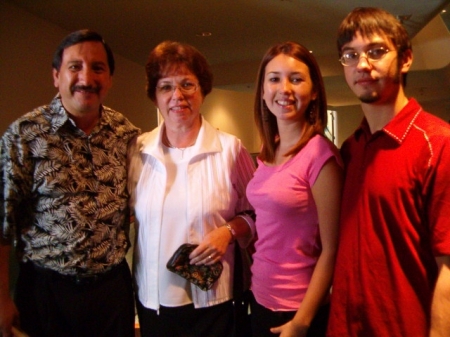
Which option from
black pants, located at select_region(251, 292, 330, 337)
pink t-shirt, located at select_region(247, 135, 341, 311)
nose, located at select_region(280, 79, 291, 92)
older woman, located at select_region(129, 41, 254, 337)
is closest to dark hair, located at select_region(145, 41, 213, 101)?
older woman, located at select_region(129, 41, 254, 337)

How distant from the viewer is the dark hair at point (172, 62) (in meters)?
1.56

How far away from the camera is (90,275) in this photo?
1458 millimetres

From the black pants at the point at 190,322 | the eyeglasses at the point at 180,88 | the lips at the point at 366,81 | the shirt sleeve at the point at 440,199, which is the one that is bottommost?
the black pants at the point at 190,322

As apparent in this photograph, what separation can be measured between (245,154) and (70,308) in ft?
2.87

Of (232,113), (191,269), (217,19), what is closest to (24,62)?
(217,19)

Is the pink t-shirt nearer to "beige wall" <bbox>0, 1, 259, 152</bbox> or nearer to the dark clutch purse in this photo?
the dark clutch purse

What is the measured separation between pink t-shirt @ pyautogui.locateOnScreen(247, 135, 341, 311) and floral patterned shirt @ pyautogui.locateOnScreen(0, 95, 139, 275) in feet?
1.99

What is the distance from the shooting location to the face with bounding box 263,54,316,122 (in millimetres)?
1300

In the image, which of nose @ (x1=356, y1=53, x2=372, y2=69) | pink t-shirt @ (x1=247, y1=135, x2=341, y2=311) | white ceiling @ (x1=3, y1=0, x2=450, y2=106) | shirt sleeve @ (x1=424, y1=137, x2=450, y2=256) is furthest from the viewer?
white ceiling @ (x1=3, y1=0, x2=450, y2=106)

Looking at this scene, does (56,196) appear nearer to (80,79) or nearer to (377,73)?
(80,79)

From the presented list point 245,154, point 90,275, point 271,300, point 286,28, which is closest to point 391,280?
point 271,300

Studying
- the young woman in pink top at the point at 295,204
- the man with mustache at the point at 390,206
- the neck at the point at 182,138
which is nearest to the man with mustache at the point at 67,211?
the neck at the point at 182,138

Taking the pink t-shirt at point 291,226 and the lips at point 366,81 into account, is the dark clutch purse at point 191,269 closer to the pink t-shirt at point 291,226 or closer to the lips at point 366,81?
the pink t-shirt at point 291,226

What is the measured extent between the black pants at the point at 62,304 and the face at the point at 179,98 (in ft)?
2.10
